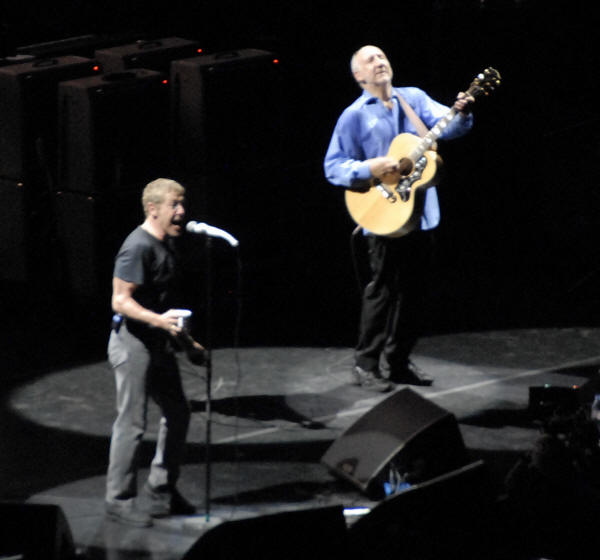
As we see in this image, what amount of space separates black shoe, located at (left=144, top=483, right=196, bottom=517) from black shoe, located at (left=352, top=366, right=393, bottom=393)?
2.03 m

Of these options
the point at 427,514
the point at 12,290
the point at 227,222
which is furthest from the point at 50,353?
the point at 427,514

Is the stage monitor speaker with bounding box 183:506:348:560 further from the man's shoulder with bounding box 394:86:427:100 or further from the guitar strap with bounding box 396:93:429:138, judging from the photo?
the man's shoulder with bounding box 394:86:427:100

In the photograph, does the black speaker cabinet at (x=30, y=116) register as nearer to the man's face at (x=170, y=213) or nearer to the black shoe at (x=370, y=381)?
the black shoe at (x=370, y=381)

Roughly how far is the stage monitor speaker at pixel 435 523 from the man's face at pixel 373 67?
3.77m

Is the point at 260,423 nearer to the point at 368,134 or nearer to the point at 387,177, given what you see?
the point at 387,177

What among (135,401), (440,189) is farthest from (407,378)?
(440,189)

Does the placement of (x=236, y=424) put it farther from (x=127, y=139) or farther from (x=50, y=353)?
(x=127, y=139)

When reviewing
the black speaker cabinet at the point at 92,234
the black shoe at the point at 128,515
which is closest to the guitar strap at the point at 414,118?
the black speaker cabinet at the point at 92,234

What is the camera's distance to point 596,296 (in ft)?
36.4

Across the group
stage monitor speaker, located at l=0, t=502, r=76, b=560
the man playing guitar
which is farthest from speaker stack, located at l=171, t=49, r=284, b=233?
stage monitor speaker, located at l=0, t=502, r=76, b=560

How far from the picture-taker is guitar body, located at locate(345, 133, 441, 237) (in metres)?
8.69

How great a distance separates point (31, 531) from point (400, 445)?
7.67 ft

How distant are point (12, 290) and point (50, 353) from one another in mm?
1300

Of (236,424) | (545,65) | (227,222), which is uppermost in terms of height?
(545,65)
